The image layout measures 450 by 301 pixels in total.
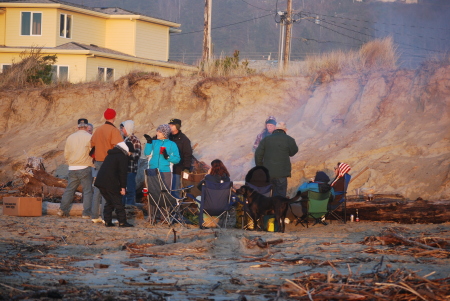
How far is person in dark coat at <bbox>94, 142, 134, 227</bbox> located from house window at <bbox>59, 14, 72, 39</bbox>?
26.9 metres

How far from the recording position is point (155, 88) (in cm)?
2150

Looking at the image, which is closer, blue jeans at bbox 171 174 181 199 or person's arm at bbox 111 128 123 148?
person's arm at bbox 111 128 123 148

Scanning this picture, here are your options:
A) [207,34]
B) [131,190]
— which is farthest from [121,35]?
[131,190]

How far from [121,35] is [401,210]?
97.8 feet

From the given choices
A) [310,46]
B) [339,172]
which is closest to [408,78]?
[339,172]

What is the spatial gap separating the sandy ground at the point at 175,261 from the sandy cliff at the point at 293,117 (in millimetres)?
4131

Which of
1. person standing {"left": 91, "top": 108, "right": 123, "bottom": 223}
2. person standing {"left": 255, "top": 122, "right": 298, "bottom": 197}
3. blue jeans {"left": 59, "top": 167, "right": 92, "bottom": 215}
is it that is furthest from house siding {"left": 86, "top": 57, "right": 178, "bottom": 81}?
person standing {"left": 255, "top": 122, "right": 298, "bottom": 197}

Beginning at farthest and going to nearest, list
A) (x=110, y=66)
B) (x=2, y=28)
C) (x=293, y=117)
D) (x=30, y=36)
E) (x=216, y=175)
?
(x=2, y=28), (x=110, y=66), (x=30, y=36), (x=293, y=117), (x=216, y=175)

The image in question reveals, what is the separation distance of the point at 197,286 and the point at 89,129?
734 cm

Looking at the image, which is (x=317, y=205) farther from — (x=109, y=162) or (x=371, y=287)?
(x=371, y=287)

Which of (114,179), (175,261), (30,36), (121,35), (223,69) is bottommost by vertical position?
(175,261)

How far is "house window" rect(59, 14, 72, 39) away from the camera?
117 feet

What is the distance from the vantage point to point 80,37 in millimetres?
36438

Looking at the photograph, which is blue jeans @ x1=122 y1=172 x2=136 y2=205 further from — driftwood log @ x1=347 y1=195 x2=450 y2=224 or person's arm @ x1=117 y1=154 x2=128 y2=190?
driftwood log @ x1=347 y1=195 x2=450 y2=224
